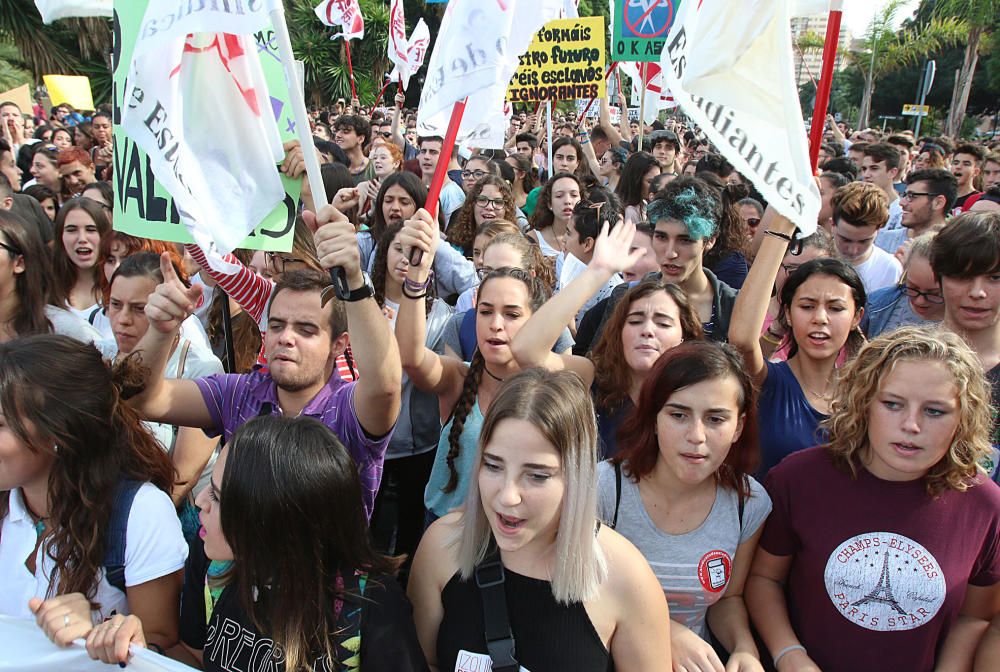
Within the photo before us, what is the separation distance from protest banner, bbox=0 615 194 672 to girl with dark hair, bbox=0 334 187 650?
0.19 ft

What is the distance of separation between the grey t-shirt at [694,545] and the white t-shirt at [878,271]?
3212 mm

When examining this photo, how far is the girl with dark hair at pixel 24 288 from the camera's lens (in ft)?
11.4

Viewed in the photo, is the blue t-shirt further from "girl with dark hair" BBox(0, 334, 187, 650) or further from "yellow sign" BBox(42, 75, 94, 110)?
"yellow sign" BBox(42, 75, 94, 110)

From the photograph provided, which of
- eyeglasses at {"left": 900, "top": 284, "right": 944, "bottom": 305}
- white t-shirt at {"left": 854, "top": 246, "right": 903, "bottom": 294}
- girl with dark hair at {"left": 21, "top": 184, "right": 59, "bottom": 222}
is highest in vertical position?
girl with dark hair at {"left": 21, "top": 184, "right": 59, "bottom": 222}

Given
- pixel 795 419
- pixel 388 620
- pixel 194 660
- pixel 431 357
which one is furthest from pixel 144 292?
pixel 795 419

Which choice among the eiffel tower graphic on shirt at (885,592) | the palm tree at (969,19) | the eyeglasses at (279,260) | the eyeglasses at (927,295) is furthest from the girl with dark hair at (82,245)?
the palm tree at (969,19)

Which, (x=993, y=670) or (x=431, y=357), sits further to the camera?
(x=431, y=357)

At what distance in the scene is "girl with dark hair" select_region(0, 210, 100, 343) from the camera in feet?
11.4

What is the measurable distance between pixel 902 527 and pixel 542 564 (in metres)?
1.04

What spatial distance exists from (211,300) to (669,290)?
9.42 feet

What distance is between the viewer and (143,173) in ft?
8.49

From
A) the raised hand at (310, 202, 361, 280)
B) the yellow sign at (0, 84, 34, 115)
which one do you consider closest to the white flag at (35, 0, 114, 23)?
the raised hand at (310, 202, 361, 280)

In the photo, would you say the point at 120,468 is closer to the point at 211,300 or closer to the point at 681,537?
the point at 681,537

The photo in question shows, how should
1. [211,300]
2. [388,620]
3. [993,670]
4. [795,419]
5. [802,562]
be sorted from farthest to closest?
1. [211,300]
2. [795,419]
3. [802,562]
4. [993,670]
5. [388,620]
